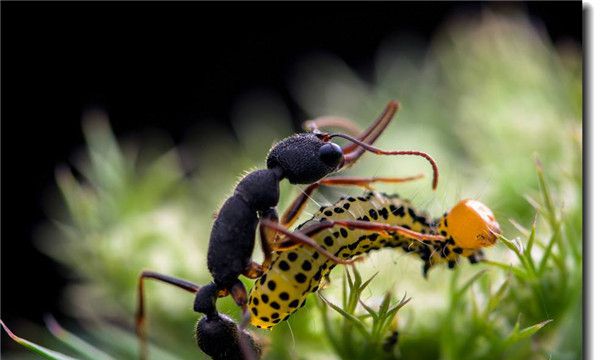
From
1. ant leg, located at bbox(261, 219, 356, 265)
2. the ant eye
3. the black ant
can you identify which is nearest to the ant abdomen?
the black ant

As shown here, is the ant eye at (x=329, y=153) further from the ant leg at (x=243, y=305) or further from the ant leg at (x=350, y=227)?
the ant leg at (x=243, y=305)

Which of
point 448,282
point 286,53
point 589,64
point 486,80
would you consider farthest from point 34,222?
point 589,64

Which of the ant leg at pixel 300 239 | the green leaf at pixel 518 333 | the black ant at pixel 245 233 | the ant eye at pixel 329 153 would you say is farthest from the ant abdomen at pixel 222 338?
the green leaf at pixel 518 333

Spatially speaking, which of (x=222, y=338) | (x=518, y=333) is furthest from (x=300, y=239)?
(x=518, y=333)

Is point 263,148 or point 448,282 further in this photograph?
point 263,148

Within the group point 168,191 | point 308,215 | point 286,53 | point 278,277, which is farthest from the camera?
point 286,53

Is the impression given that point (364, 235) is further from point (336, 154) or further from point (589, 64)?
point (589, 64)
